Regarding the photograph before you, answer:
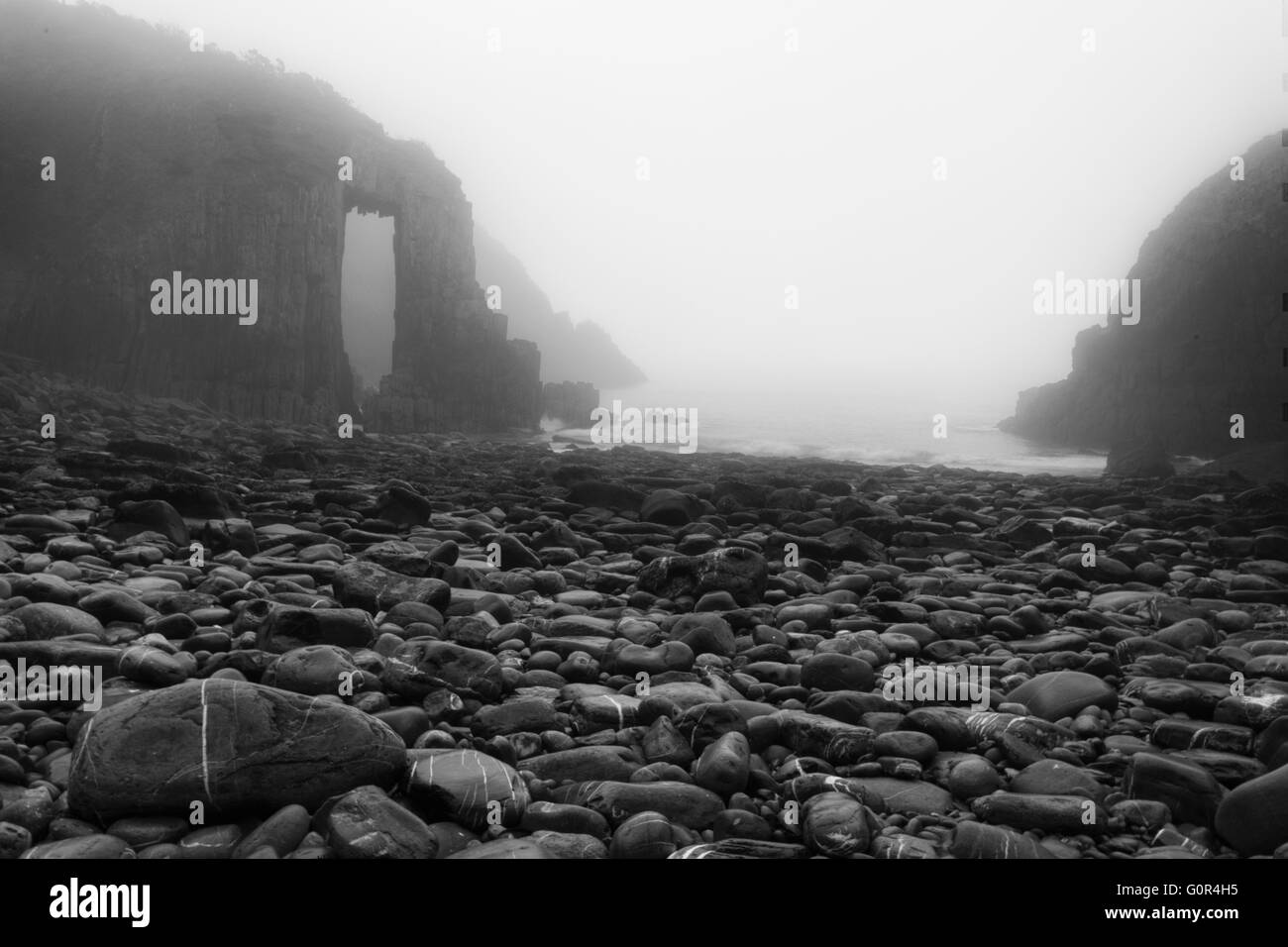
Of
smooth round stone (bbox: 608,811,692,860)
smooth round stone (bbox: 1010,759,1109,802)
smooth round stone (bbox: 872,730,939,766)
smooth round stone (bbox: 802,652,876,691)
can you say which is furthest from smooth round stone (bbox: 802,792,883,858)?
smooth round stone (bbox: 802,652,876,691)

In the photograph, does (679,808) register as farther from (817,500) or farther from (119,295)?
(119,295)

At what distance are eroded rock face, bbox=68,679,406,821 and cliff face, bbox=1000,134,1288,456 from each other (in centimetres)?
3376

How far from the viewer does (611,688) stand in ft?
15.5

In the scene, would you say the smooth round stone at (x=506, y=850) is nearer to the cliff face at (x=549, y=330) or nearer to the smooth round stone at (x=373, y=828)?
the smooth round stone at (x=373, y=828)

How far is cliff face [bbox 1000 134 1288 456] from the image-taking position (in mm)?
30672

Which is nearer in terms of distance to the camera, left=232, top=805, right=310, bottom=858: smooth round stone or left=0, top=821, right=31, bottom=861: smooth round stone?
left=0, top=821, right=31, bottom=861: smooth round stone

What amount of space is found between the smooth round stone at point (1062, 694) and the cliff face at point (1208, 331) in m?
30.6

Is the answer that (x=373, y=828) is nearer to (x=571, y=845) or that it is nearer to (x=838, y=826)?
(x=571, y=845)

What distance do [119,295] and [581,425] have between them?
23372mm

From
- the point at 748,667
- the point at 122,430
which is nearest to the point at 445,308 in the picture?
the point at 122,430

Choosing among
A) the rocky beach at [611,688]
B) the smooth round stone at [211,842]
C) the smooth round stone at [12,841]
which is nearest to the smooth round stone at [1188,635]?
the rocky beach at [611,688]

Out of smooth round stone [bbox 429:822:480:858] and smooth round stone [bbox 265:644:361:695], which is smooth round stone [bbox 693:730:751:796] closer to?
smooth round stone [bbox 429:822:480:858]
